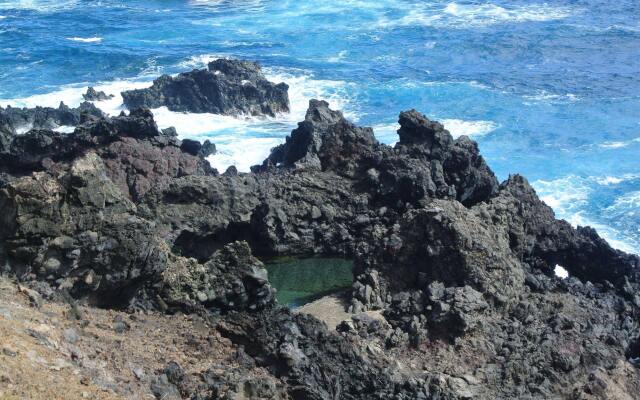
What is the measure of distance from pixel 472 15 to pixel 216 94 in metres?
31.8

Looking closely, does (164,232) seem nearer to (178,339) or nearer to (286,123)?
(178,339)

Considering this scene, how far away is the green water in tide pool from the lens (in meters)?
28.4

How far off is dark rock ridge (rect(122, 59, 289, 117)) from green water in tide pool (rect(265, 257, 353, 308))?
20084 mm

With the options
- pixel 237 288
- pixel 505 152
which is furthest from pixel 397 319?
pixel 505 152

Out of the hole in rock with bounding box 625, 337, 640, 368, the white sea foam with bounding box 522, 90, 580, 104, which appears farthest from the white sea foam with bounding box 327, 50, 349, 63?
the hole in rock with bounding box 625, 337, 640, 368

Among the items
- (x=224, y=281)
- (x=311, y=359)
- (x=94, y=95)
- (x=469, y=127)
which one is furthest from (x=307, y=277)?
(x=94, y=95)

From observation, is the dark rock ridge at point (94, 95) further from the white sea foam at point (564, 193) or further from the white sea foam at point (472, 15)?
the white sea foam at point (472, 15)

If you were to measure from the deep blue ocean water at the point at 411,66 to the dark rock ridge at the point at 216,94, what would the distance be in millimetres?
1071

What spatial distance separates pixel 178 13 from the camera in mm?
74938

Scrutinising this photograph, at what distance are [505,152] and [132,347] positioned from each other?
32.4 metres

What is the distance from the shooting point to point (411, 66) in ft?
198

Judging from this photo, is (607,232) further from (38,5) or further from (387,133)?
(38,5)

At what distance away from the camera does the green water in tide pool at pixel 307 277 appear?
28438 mm

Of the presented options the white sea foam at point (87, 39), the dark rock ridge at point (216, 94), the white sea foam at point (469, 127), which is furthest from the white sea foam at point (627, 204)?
the white sea foam at point (87, 39)
